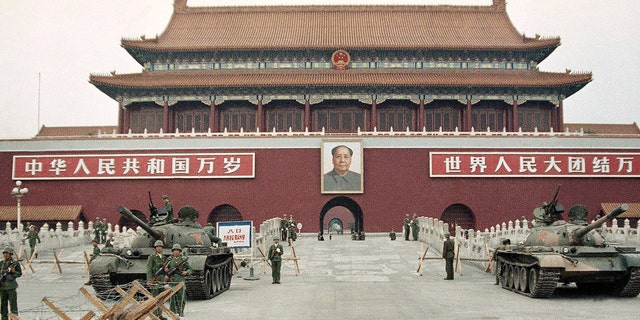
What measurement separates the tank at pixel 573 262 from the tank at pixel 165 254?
21.9 feet

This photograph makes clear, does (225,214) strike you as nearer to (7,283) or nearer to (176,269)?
(176,269)

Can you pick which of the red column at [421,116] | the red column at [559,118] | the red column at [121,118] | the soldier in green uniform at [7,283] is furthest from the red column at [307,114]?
the soldier in green uniform at [7,283]

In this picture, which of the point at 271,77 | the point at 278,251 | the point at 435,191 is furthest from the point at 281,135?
the point at 278,251

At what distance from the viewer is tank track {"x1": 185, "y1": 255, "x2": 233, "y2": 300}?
1375 cm

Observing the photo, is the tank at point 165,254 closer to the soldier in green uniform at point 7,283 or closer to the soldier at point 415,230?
the soldier in green uniform at point 7,283

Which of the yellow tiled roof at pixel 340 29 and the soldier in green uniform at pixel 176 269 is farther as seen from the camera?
the yellow tiled roof at pixel 340 29

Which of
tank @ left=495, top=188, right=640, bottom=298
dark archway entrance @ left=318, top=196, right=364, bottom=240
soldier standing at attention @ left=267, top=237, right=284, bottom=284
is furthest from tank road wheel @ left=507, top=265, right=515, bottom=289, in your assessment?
dark archway entrance @ left=318, top=196, right=364, bottom=240

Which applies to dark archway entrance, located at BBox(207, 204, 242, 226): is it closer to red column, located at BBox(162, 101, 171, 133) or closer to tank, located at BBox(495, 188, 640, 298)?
red column, located at BBox(162, 101, 171, 133)

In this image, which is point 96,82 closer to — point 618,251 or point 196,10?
point 196,10

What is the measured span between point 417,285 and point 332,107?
21947mm

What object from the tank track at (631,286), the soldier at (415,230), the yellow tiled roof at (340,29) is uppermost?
the yellow tiled roof at (340,29)

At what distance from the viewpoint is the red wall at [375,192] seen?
109 ft

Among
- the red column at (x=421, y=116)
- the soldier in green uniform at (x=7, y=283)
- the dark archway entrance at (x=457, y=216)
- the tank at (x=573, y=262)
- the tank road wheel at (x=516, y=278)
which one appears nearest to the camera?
the soldier in green uniform at (x=7, y=283)

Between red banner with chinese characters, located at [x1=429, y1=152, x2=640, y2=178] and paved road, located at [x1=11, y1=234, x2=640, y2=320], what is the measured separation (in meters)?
10.6
